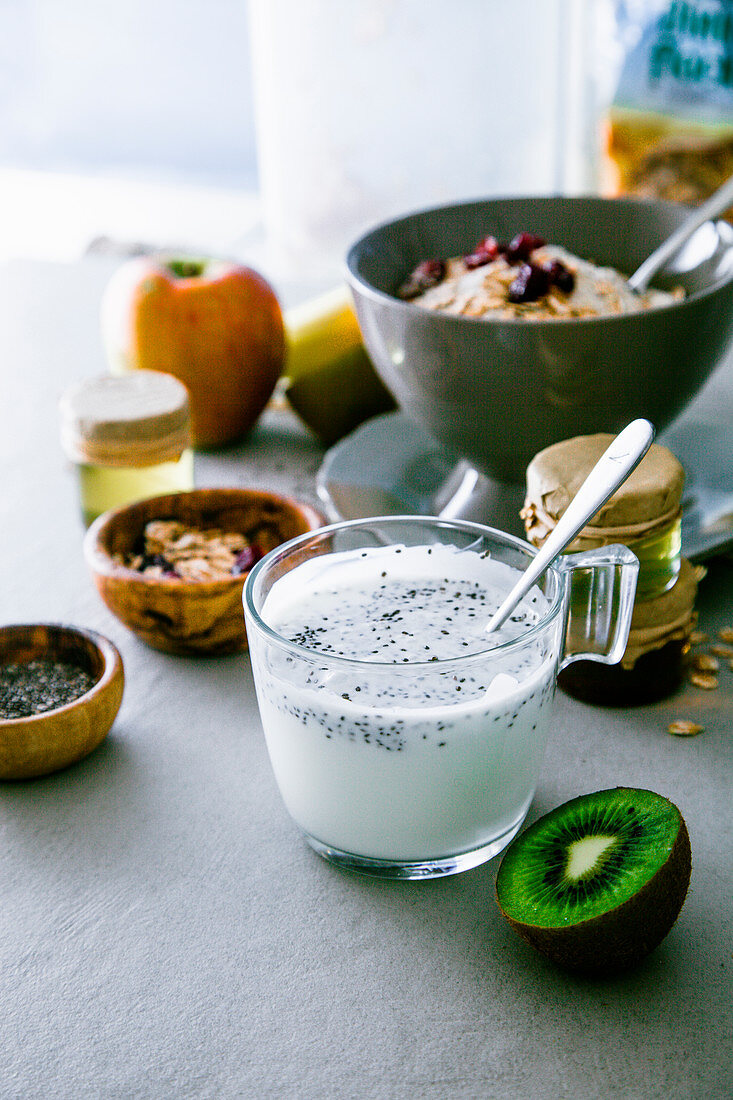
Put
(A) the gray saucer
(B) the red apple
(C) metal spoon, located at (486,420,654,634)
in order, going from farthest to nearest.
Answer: (B) the red apple
(A) the gray saucer
(C) metal spoon, located at (486,420,654,634)

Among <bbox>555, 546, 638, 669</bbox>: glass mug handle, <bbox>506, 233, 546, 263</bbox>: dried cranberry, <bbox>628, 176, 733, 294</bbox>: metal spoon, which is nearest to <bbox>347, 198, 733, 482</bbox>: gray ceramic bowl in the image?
<bbox>628, 176, 733, 294</bbox>: metal spoon

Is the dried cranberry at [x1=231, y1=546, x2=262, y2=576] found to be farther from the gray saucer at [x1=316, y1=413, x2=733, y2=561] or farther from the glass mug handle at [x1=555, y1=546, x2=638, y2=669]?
the glass mug handle at [x1=555, y1=546, x2=638, y2=669]

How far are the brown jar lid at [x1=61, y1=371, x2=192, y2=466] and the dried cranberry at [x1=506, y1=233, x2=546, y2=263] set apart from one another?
1.03ft

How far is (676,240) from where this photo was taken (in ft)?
3.44

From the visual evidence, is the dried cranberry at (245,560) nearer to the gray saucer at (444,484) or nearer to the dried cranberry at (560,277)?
the gray saucer at (444,484)

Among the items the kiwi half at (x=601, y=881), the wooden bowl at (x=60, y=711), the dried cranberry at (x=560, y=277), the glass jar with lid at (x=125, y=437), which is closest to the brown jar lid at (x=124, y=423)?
the glass jar with lid at (x=125, y=437)

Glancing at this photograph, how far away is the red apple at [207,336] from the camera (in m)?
1.21

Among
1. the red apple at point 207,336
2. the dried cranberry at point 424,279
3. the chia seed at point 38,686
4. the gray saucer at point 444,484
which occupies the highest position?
the dried cranberry at point 424,279

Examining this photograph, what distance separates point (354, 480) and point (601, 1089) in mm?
606

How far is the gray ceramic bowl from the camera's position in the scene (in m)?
0.87

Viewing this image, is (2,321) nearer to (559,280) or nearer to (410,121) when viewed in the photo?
(559,280)

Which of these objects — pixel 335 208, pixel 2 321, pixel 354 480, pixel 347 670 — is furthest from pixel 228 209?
pixel 347 670

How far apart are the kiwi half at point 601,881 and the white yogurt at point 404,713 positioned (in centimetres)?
4

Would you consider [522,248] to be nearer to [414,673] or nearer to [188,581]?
[188,581]
